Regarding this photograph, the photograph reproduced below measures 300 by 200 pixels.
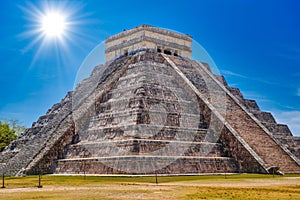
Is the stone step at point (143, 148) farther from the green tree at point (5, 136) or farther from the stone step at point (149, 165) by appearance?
the green tree at point (5, 136)

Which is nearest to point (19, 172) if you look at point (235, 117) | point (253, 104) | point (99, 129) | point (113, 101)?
point (99, 129)

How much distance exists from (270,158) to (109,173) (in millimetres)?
8891

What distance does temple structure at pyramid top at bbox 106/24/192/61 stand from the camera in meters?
32.6

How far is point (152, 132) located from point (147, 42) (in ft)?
42.1

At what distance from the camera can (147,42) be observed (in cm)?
3247

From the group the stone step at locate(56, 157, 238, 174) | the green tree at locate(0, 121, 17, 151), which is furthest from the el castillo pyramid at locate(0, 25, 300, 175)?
the green tree at locate(0, 121, 17, 151)

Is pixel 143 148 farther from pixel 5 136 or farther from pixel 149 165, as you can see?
pixel 5 136

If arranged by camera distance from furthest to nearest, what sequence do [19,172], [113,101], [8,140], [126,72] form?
[8,140] → [126,72] → [113,101] → [19,172]

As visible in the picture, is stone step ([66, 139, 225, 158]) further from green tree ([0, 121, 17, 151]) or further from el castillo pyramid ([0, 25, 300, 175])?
green tree ([0, 121, 17, 151])

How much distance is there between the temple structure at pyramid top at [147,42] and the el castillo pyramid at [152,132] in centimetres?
224

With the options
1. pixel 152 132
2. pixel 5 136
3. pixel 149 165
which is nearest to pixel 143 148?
pixel 149 165

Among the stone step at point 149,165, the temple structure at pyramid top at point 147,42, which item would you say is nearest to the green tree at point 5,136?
the temple structure at pyramid top at point 147,42

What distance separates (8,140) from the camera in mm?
35531

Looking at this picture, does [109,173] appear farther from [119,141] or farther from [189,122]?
[189,122]
